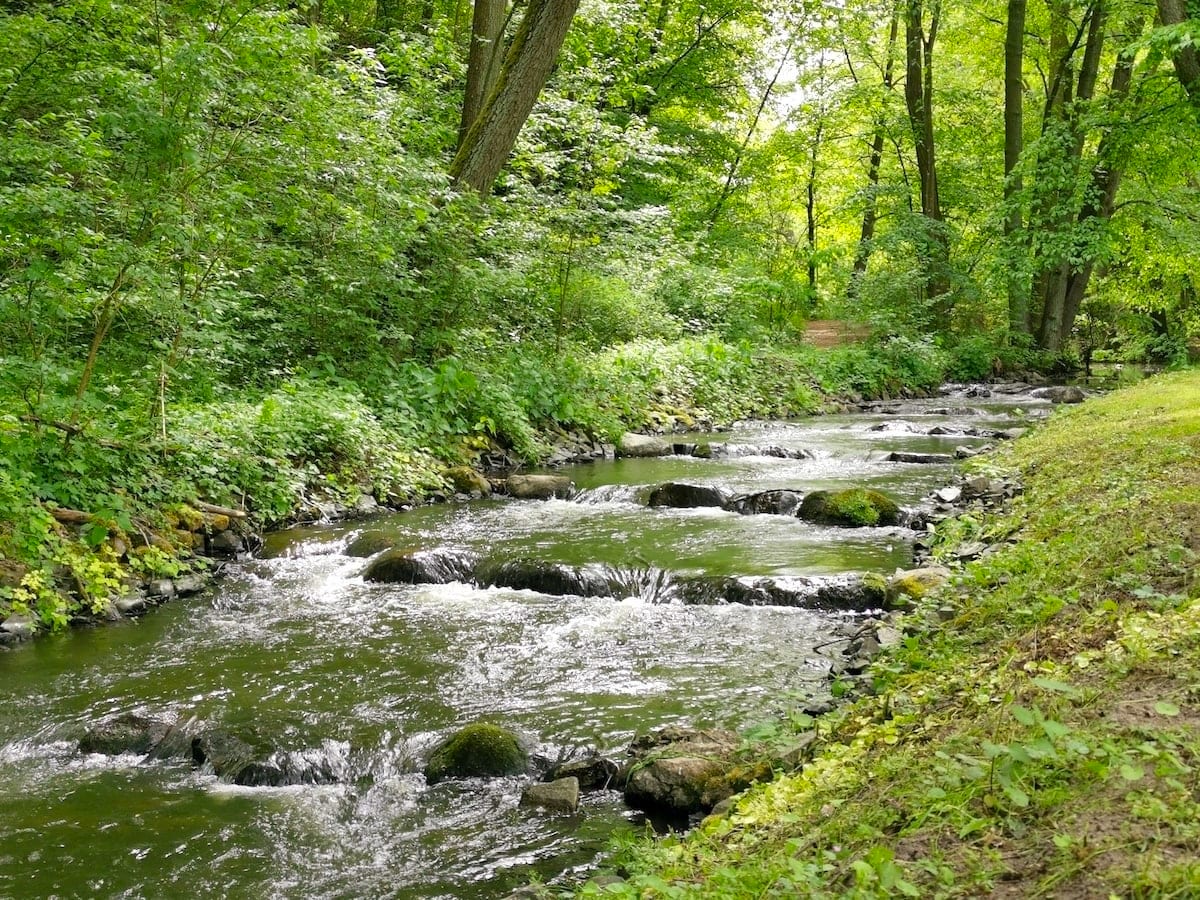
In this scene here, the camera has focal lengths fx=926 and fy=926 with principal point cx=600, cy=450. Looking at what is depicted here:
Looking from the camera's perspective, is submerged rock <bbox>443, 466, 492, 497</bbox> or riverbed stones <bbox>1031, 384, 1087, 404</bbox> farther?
riverbed stones <bbox>1031, 384, 1087, 404</bbox>

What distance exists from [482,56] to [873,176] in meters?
18.3

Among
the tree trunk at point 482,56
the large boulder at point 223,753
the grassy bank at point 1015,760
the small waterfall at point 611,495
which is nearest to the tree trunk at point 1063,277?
the tree trunk at point 482,56

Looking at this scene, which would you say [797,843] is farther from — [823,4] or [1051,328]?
[823,4]

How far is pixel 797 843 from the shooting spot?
2.54m

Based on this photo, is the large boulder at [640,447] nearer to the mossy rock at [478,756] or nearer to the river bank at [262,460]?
the river bank at [262,460]

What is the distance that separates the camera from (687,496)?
1023cm

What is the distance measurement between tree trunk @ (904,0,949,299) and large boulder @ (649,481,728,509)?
589 inches

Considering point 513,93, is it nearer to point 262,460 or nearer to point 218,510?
point 262,460

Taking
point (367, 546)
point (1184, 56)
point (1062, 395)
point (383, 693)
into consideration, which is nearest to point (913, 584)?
point (383, 693)

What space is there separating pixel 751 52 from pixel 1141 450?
2060cm

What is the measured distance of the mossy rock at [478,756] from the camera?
454 cm

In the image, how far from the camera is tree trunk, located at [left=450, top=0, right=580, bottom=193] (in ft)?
40.0

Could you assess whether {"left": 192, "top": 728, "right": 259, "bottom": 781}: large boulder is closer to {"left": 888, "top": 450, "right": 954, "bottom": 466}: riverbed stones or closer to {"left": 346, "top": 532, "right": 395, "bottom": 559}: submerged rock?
{"left": 346, "top": 532, "right": 395, "bottom": 559}: submerged rock

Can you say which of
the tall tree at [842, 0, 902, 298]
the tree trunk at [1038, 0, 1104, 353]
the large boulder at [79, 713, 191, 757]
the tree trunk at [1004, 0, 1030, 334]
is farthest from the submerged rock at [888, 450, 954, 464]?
the tall tree at [842, 0, 902, 298]
